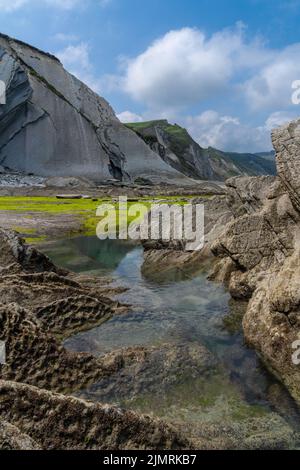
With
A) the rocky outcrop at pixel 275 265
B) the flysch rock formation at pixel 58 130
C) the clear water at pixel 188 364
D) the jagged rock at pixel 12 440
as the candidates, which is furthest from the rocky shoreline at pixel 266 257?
the flysch rock formation at pixel 58 130

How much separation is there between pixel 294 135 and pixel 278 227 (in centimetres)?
603

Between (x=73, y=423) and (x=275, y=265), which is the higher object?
(x=275, y=265)

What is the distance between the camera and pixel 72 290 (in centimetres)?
2092

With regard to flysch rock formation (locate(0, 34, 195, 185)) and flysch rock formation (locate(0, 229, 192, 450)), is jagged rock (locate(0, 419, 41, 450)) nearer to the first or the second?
flysch rock formation (locate(0, 229, 192, 450))

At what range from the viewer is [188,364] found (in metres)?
14.9

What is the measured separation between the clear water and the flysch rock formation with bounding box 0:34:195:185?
387ft

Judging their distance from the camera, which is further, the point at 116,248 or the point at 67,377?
the point at 116,248

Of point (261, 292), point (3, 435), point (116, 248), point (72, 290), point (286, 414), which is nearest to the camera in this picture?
point (3, 435)

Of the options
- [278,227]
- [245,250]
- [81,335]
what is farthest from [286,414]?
[245,250]

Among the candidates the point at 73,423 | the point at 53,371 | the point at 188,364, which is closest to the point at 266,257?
the point at 188,364

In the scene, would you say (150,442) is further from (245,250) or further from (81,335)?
(245,250)

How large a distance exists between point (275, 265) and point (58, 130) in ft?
433

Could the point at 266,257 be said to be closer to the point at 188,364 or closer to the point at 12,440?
the point at 188,364

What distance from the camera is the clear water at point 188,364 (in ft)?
40.2
